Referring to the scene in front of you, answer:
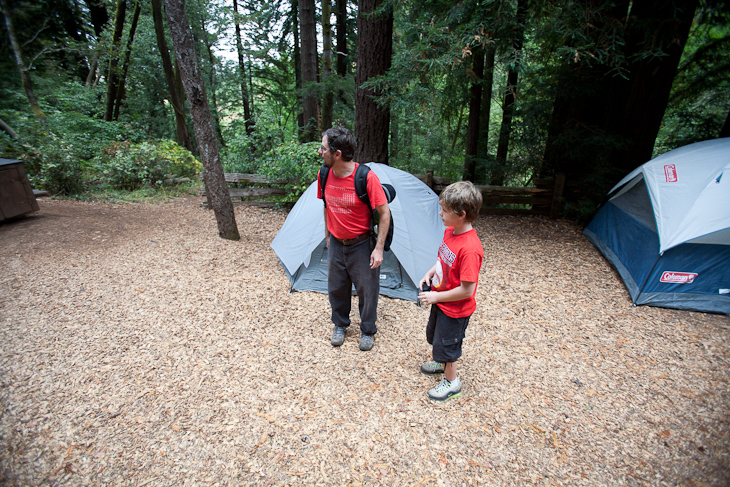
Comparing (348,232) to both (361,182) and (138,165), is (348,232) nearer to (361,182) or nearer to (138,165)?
(361,182)

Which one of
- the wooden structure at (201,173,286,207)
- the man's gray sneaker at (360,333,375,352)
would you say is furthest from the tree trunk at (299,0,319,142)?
the man's gray sneaker at (360,333,375,352)

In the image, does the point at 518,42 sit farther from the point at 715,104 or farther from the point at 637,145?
the point at 715,104

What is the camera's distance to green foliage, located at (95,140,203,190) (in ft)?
27.1

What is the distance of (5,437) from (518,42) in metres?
6.55

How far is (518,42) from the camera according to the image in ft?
15.2

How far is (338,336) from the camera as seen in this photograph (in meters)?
3.22

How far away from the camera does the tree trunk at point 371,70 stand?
557 cm

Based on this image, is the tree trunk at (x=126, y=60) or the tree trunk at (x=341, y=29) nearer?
the tree trunk at (x=341, y=29)

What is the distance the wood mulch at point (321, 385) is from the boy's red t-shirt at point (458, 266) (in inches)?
34.9

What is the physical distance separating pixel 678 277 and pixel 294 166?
5.93 m

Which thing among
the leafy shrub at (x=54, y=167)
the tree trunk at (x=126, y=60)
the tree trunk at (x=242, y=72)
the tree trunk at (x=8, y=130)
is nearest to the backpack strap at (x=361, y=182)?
the leafy shrub at (x=54, y=167)

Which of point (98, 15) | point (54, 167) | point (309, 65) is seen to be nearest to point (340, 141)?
point (54, 167)

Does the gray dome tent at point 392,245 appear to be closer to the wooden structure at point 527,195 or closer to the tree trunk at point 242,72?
the wooden structure at point 527,195

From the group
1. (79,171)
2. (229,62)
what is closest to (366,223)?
(79,171)
